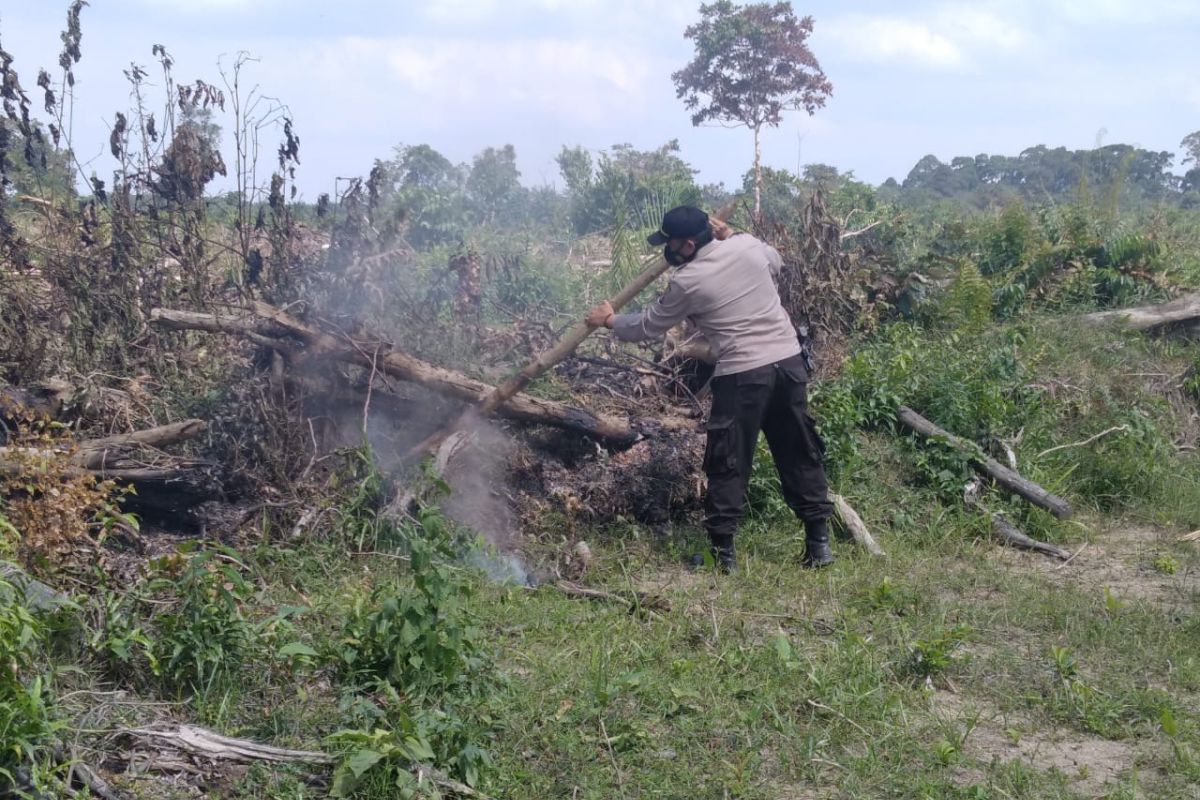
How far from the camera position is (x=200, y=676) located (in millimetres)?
3729

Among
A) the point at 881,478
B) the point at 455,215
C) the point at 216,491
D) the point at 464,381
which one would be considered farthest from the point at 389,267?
the point at 455,215

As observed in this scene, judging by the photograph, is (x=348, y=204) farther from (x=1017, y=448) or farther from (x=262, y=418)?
(x=1017, y=448)

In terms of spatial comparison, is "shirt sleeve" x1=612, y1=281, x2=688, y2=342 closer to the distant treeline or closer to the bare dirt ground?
the bare dirt ground

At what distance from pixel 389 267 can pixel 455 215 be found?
744 centimetres

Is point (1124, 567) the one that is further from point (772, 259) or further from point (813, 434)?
point (772, 259)

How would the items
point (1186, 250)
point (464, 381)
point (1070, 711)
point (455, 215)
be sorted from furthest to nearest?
point (455, 215) → point (1186, 250) → point (464, 381) → point (1070, 711)

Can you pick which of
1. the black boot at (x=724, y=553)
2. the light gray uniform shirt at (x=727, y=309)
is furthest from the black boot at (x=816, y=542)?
the light gray uniform shirt at (x=727, y=309)

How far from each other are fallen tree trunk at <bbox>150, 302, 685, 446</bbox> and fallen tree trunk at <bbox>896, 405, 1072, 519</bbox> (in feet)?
6.15

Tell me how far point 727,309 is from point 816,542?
133 cm

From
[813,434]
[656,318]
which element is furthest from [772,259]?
[813,434]

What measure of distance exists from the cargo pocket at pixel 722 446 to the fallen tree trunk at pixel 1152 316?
4724 millimetres

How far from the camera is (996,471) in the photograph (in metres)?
6.68

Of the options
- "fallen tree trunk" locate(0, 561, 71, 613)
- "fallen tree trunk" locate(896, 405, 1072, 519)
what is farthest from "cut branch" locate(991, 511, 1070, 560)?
"fallen tree trunk" locate(0, 561, 71, 613)

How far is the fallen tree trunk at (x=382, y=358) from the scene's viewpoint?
5.85m
